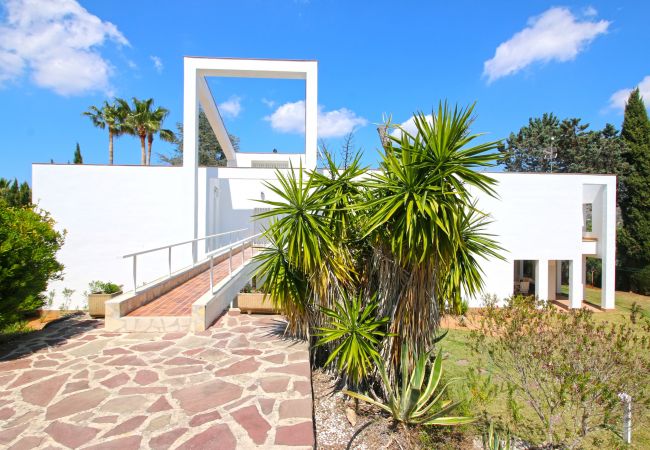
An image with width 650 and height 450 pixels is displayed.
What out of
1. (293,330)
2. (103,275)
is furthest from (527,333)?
(103,275)

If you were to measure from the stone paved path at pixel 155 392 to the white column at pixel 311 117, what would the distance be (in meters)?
7.65

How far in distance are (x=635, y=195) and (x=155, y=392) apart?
28.4m

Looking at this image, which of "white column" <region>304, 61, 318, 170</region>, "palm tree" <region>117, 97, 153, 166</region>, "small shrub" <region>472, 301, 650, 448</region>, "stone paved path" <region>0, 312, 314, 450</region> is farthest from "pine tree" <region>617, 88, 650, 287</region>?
"palm tree" <region>117, 97, 153, 166</region>

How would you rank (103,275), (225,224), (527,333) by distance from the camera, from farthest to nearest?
(225,224), (103,275), (527,333)

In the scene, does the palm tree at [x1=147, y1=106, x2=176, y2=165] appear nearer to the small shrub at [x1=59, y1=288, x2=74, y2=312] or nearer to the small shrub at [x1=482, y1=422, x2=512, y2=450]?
the small shrub at [x1=59, y1=288, x2=74, y2=312]

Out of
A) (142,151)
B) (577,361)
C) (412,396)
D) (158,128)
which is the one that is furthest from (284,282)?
(142,151)

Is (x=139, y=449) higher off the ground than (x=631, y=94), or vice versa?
(x=631, y=94)

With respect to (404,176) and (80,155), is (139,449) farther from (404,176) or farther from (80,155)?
(80,155)

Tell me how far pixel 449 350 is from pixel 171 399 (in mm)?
8846

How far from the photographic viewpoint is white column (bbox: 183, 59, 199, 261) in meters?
11.6

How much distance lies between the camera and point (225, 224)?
15516 millimetres

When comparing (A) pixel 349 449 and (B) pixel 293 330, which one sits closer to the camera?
(A) pixel 349 449

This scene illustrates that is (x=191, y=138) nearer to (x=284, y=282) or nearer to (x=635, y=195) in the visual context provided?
(x=284, y=282)

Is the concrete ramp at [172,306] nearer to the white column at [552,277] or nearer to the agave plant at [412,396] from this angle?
the agave plant at [412,396]
